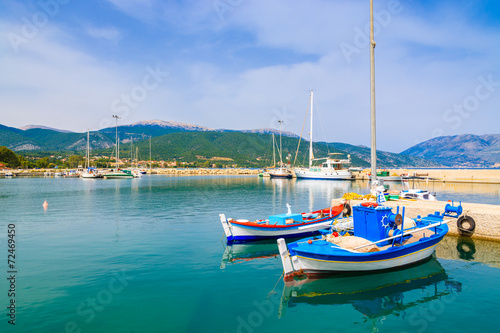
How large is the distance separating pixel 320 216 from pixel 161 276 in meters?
12.2

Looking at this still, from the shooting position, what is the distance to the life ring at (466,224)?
18.1 meters

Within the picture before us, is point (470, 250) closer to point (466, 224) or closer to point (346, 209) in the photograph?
point (466, 224)

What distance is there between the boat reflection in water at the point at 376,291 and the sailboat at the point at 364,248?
0.45 m

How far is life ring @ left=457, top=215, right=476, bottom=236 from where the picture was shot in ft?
59.5

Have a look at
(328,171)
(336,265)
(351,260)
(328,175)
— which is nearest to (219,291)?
(336,265)

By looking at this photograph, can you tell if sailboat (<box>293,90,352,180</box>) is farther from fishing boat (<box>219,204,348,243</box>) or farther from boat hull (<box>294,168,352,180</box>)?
fishing boat (<box>219,204,348,243</box>)

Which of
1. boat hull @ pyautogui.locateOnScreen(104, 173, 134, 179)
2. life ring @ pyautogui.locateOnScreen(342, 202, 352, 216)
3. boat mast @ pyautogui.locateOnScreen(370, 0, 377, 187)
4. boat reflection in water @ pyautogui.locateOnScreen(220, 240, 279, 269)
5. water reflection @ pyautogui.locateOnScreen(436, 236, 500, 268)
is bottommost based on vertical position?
boat reflection in water @ pyautogui.locateOnScreen(220, 240, 279, 269)

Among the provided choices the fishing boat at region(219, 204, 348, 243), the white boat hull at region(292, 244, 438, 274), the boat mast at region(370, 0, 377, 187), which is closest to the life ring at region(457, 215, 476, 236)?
the boat mast at region(370, 0, 377, 187)

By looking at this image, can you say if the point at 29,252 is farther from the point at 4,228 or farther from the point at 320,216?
the point at 320,216

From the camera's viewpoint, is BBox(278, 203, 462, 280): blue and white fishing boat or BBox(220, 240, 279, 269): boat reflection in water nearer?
BBox(278, 203, 462, 280): blue and white fishing boat

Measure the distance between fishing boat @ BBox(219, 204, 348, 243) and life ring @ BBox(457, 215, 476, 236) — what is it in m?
8.03

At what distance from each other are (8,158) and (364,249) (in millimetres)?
174482

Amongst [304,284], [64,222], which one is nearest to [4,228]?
[64,222]

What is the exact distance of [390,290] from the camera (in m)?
11.1
